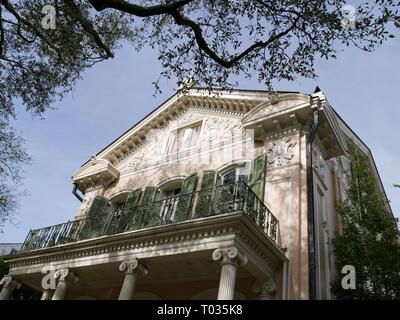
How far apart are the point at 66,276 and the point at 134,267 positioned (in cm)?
270

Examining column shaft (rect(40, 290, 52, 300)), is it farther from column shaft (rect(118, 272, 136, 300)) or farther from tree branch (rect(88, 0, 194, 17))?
tree branch (rect(88, 0, 194, 17))

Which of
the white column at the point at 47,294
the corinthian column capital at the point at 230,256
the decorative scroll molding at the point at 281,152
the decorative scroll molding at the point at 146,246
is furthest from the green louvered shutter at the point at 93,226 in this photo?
the decorative scroll molding at the point at 281,152

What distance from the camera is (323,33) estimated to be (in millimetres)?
9031

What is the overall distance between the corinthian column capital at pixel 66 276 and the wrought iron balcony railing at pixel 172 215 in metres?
1.35

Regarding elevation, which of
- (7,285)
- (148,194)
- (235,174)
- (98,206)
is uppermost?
(235,174)

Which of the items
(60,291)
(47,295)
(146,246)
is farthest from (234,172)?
(47,295)

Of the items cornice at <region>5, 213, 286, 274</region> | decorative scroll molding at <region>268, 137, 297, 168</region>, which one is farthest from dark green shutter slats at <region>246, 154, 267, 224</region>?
cornice at <region>5, 213, 286, 274</region>

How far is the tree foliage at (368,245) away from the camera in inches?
351

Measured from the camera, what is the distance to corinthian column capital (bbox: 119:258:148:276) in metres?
9.57

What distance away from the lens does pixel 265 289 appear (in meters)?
8.97

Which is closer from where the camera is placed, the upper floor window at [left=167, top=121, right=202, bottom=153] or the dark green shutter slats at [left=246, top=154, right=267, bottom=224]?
the dark green shutter slats at [left=246, top=154, right=267, bottom=224]

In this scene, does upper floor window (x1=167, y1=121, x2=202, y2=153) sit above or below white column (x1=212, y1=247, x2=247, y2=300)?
above

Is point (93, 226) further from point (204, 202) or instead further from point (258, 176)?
point (258, 176)

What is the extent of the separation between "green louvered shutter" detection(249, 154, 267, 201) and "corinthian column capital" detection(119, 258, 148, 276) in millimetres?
3554
